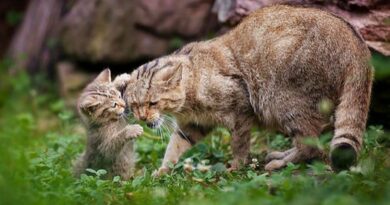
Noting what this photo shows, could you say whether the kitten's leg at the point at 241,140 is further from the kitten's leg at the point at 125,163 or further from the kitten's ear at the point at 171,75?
the kitten's leg at the point at 125,163

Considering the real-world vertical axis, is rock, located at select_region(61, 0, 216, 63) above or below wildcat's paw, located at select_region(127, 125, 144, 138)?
above

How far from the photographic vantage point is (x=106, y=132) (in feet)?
23.6

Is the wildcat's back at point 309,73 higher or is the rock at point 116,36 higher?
the rock at point 116,36

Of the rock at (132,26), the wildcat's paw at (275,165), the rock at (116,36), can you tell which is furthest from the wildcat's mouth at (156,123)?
the rock at (116,36)

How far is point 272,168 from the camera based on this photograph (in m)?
6.94

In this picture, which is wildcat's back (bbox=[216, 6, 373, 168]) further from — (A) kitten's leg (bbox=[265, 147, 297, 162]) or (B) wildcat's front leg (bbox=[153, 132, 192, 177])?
(B) wildcat's front leg (bbox=[153, 132, 192, 177])

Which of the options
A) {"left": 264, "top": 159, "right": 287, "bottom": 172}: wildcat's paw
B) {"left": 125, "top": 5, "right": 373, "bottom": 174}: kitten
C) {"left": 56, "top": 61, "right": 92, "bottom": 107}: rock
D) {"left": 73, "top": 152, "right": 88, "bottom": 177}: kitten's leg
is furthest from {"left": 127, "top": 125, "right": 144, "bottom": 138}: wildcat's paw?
{"left": 56, "top": 61, "right": 92, "bottom": 107}: rock

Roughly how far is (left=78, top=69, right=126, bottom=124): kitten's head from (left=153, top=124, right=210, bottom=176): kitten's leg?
607 millimetres

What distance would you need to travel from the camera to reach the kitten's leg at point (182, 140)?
24.3 ft

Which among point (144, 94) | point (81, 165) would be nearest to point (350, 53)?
point (144, 94)

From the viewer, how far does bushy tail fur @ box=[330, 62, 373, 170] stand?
19.7 ft

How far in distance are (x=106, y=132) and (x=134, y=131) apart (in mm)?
335

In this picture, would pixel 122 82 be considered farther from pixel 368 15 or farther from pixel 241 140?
pixel 368 15

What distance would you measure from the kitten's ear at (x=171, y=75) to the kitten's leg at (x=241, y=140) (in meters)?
0.71
